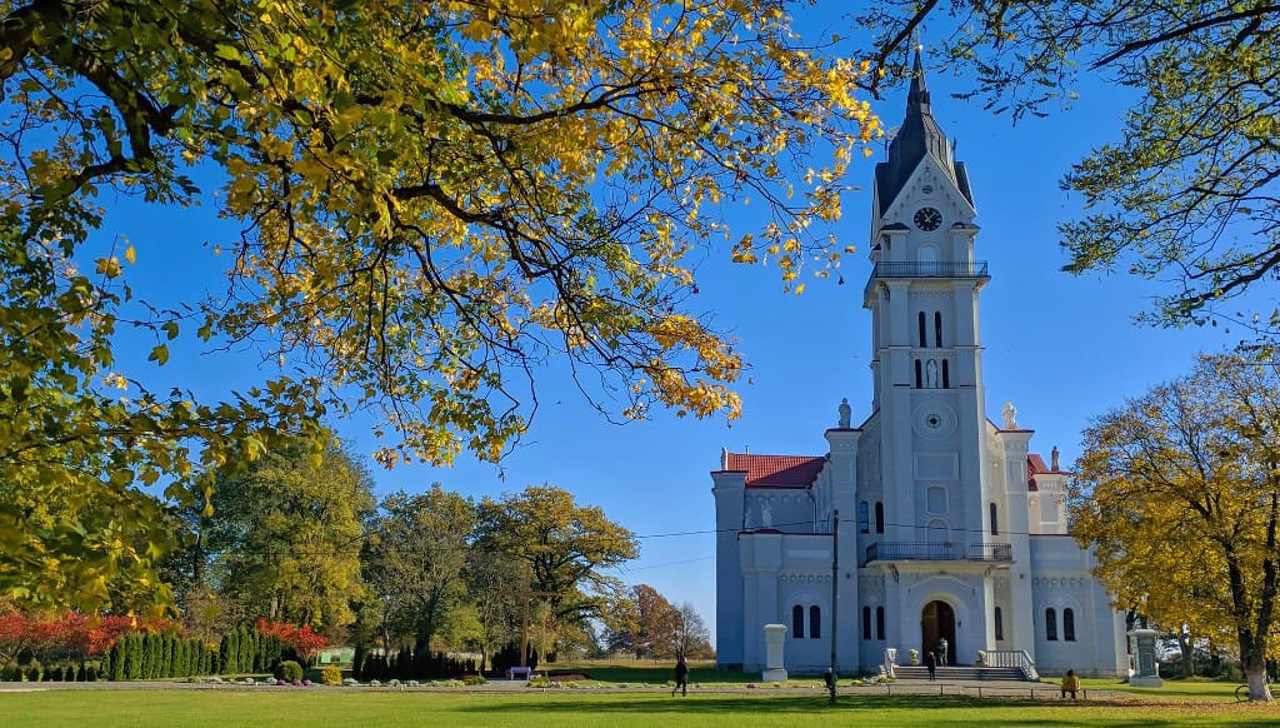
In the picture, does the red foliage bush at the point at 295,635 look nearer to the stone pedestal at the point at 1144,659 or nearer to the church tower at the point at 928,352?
the church tower at the point at 928,352

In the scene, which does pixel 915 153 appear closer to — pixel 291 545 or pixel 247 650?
pixel 291 545

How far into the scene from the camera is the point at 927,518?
51.1 metres

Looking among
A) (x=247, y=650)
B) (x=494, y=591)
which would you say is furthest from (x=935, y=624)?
(x=247, y=650)

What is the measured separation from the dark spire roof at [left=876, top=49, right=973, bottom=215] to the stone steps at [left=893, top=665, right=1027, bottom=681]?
74.6 ft

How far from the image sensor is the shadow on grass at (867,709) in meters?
22.3

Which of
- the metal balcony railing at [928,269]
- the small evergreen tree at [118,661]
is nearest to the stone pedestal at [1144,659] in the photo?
the metal balcony railing at [928,269]

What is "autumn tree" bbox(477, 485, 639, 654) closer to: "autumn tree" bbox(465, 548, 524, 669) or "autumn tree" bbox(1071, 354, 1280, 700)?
"autumn tree" bbox(465, 548, 524, 669)

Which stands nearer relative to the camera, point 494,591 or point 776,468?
point 494,591

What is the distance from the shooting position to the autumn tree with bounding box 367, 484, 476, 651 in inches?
2135

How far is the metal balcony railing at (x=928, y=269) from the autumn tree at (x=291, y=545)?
28.3 m

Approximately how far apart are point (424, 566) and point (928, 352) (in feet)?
91.4

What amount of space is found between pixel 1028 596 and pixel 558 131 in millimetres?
48983

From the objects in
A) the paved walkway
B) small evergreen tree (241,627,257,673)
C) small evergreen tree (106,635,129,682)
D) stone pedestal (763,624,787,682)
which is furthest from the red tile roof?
small evergreen tree (106,635,129,682)

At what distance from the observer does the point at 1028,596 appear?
50.6 metres
